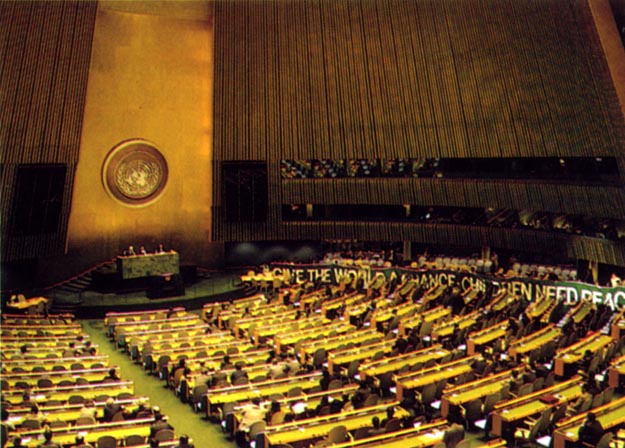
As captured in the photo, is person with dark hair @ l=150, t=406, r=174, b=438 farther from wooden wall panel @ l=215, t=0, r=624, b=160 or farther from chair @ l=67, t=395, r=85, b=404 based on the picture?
wooden wall panel @ l=215, t=0, r=624, b=160

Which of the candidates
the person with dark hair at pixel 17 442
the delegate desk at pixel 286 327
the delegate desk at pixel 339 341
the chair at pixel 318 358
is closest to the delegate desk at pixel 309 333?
the delegate desk at pixel 286 327

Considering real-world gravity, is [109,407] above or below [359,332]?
below

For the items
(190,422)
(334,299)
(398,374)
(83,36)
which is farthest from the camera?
(83,36)

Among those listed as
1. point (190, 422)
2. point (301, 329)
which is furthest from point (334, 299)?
point (190, 422)

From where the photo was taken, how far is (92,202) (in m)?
27.6

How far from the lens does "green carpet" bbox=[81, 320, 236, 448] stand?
489 inches

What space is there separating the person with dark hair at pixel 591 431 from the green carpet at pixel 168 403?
19.0 ft

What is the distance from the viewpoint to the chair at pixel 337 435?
34.3ft

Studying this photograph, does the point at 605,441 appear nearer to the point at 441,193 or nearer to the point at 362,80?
the point at 441,193

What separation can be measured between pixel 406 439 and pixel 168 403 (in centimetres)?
609

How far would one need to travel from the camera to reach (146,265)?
2538 cm

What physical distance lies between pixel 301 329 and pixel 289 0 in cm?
1557

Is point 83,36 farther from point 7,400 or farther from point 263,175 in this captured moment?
point 7,400

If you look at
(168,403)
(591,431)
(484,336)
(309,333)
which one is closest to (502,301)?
(484,336)
